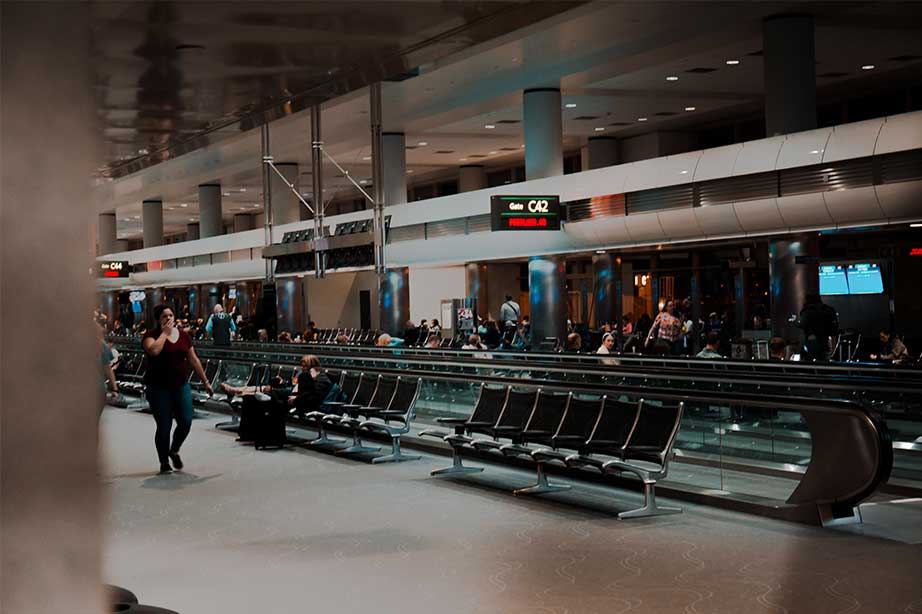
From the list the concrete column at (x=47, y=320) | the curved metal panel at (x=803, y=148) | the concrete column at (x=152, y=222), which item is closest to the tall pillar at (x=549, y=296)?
the curved metal panel at (x=803, y=148)

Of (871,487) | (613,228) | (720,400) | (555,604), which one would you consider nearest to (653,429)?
(720,400)

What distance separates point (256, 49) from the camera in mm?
6227

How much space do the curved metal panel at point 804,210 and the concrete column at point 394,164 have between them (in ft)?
47.0

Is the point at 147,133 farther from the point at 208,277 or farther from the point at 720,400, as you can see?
the point at 208,277

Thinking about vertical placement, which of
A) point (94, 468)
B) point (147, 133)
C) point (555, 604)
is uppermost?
point (147, 133)

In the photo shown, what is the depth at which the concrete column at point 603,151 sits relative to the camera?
110 feet

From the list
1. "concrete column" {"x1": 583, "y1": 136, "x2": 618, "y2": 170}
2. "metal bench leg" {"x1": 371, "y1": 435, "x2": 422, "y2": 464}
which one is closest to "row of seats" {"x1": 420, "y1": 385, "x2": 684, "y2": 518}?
"metal bench leg" {"x1": 371, "y1": 435, "x2": 422, "y2": 464}

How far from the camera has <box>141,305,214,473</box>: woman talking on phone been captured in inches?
499

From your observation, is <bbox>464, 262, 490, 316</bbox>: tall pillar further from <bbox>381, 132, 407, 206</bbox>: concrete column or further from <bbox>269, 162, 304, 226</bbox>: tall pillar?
<bbox>269, 162, 304, 226</bbox>: tall pillar

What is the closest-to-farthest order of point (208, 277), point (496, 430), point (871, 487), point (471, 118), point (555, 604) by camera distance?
point (555, 604) < point (871, 487) < point (496, 430) < point (471, 118) < point (208, 277)

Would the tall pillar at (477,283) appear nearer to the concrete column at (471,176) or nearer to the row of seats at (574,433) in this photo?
the concrete column at (471,176)

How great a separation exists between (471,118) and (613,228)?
24.9ft

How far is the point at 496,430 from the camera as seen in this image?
36.8 feet

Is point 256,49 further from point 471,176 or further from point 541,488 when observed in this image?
point 471,176
